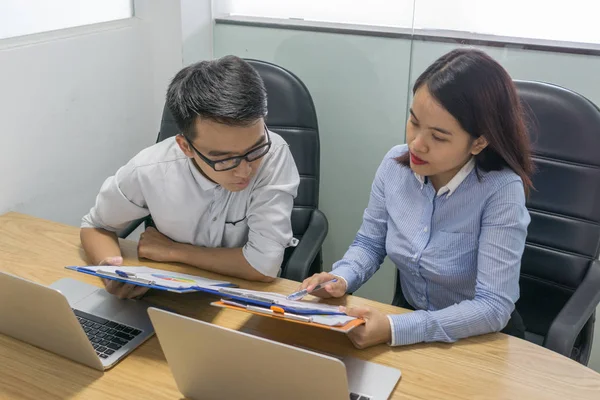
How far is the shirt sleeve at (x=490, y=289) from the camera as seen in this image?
1252mm

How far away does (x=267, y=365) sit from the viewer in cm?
99

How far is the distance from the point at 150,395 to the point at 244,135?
573 mm

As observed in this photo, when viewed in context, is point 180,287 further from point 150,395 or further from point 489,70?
point 489,70

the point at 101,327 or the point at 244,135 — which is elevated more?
the point at 244,135

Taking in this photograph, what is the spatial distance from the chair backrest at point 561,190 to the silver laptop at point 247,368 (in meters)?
0.70

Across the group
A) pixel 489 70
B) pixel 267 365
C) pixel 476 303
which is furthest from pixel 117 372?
pixel 489 70

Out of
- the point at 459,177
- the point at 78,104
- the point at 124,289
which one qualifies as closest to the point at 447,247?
the point at 459,177

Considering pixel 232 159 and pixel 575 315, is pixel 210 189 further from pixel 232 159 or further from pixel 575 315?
pixel 575 315

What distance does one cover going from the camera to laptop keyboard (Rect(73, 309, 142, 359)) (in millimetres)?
1243

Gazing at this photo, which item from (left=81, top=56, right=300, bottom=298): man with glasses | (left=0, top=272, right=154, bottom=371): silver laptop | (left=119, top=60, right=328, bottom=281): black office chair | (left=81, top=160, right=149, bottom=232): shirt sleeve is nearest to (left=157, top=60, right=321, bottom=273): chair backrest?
(left=119, top=60, right=328, bottom=281): black office chair

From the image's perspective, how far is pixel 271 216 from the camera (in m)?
1.52

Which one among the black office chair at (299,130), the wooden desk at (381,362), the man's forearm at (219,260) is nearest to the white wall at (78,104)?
the black office chair at (299,130)

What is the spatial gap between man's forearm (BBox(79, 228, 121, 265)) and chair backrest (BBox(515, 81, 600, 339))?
1.06 meters

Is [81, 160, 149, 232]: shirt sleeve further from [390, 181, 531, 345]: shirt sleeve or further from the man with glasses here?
[390, 181, 531, 345]: shirt sleeve
